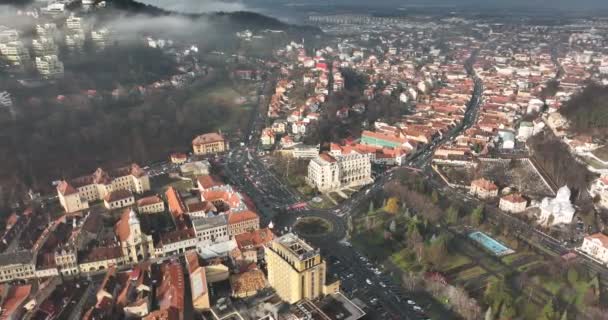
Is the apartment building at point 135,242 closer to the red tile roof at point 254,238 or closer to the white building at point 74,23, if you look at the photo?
the red tile roof at point 254,238

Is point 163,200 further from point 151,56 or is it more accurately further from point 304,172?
point 151,56

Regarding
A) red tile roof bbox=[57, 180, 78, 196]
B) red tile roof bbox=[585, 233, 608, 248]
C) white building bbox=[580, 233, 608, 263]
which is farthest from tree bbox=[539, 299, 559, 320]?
red tile roof bbox=[57, 180, 78, 196]

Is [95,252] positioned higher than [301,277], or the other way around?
[301,277]

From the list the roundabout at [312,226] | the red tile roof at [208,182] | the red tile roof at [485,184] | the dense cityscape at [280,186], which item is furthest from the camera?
the red tile roof at [485,184]

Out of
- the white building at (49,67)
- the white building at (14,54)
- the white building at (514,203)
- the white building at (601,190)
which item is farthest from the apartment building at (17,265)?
the white building at (601,190)

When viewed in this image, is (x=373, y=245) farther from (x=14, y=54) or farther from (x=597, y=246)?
(x=14, y=54)

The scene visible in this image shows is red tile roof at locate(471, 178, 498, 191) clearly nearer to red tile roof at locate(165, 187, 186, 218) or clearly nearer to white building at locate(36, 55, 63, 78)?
red tile roof at locate(165, 187, 186, 218)

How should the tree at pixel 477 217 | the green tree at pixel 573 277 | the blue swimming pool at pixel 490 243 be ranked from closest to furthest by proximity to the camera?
1. the green tree at pixel 573 277
2. the blue swimming pool at pixel 490 243
3. the tree at pixel 477 217

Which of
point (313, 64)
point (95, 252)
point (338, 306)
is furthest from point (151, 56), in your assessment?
point (338, 306)
